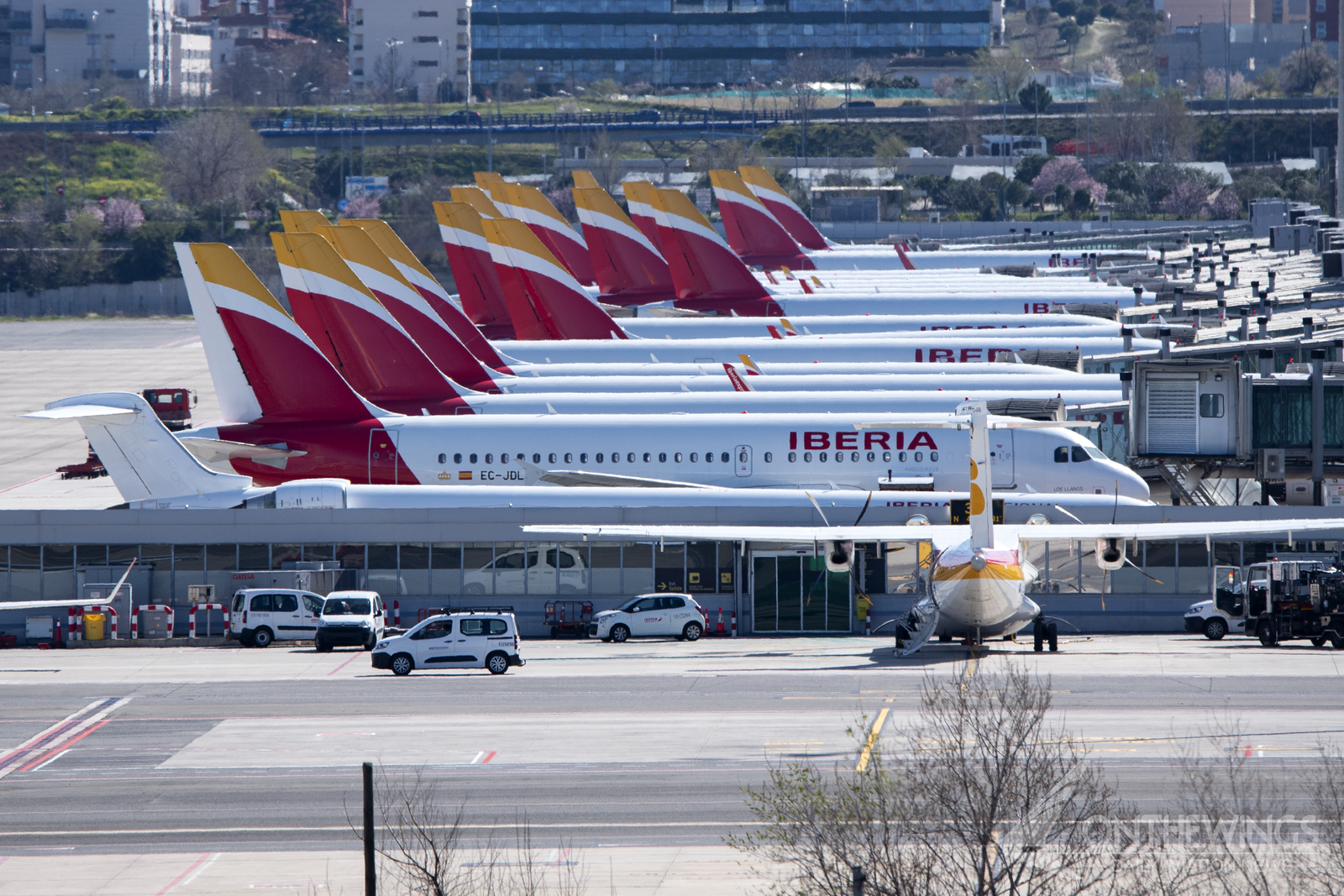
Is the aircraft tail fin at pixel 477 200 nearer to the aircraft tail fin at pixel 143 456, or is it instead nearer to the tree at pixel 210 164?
the aircraft tail fin at pixel 143 456

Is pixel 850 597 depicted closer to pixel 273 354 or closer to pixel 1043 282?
pixel 273 354

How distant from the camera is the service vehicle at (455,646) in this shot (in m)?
36.0

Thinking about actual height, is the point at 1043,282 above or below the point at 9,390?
above

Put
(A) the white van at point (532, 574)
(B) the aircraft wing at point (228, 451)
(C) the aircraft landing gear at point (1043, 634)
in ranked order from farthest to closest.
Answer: (B) the aircraft wing at point (228, 451)
(A) the white van at point (532, 574)
(C) the aircraft landing gear at point (1043, 634)

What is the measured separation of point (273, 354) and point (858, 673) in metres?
20.7

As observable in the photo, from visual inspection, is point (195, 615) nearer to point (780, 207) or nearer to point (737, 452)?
point (737, 452)

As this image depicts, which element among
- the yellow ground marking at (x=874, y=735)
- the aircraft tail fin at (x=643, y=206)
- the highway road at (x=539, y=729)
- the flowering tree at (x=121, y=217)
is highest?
the flowering tree at (x=121, y=217)

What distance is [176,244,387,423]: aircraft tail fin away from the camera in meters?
44.7

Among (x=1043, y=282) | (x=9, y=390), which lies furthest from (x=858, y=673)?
(x=9, y=390)

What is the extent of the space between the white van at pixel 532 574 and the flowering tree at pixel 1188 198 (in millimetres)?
137176

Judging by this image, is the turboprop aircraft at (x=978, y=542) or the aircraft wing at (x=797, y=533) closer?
the turboprop aircraft at (x=978, y=542)

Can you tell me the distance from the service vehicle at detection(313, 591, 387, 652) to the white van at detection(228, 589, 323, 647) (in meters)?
0.72

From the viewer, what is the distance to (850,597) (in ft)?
139

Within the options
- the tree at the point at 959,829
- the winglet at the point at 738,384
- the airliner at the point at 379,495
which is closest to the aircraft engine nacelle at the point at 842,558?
the airliner at the point at 379,495
